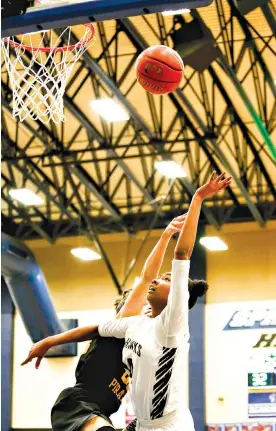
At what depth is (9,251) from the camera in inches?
801

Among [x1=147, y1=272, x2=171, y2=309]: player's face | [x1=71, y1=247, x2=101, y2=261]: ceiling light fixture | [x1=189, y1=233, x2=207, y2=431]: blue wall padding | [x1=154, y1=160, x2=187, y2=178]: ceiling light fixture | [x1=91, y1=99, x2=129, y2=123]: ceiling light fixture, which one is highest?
[x1=91, y1=99, x2=129, y2=123]: ceiling light fixture

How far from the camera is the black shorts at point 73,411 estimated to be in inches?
279

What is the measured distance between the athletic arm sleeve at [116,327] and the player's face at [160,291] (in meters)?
0.38

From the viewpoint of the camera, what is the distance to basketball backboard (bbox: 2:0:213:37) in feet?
30.3

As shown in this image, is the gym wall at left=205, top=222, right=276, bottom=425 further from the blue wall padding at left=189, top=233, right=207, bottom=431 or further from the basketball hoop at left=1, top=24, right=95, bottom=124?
the basketball hoop at left=1, top=24, right=95, bottom=124

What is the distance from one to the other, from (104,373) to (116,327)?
1.41 feet

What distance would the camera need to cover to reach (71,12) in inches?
370

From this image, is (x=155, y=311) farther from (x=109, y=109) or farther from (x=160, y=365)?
(x=109, y=109)

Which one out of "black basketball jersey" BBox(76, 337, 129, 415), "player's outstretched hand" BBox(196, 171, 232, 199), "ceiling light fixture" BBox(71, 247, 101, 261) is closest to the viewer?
"player's outstretched hand" BBox(196, 171, 232, 199)

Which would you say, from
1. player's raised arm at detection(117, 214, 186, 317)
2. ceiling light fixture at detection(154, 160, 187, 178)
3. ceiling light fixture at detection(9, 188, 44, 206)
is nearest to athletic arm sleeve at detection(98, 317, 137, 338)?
player's raised arm at detection(117, 214, 186, 317)

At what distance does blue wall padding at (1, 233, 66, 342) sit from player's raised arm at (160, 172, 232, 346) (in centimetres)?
1416

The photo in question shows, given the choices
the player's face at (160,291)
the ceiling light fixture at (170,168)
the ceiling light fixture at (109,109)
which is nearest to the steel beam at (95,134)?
the ceiling light fixture at (170,168)

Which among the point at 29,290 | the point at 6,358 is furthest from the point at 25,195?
the point at 6,358

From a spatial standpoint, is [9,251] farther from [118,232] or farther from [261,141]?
[261,141]
